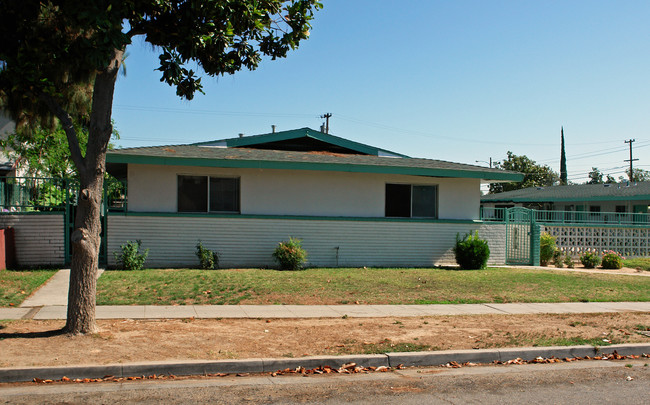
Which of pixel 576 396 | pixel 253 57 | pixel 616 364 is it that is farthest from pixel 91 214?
pixel 616 364

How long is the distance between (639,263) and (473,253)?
872 centimetres

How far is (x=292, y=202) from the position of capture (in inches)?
676

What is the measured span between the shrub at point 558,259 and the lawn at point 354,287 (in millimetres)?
3377

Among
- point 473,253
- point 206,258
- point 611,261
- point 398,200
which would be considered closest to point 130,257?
point 206,258

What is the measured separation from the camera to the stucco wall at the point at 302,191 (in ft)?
52.7

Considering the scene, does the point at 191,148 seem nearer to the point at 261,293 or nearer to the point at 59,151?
the point at 261,293

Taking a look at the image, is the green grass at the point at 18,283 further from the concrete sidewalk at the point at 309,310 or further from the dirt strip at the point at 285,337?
the dirt strip at the point at 285,337

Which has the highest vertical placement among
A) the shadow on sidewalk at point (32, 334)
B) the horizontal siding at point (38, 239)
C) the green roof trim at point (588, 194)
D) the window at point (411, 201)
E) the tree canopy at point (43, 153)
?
the tree canopy at point (43, 153)

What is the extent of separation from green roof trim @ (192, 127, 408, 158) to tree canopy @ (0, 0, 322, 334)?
8866mm

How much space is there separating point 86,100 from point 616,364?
12.5 m

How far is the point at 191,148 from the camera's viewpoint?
57.2 ft

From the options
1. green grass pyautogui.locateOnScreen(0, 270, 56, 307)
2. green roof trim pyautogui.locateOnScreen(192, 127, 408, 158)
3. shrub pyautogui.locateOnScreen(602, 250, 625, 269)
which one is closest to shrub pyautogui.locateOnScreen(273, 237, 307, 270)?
green roof trim pyautogui.locateOnScreen(192, 127, 408, 158)

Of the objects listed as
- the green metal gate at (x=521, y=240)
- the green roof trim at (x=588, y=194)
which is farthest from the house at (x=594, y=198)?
the green metal gate at (x=521, y=240)

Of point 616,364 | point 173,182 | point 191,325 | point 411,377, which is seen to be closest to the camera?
point 411,377
